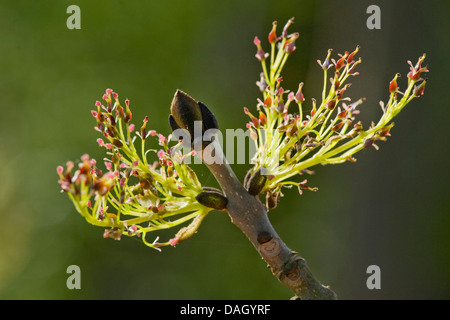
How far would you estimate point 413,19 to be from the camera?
4676 millimetres

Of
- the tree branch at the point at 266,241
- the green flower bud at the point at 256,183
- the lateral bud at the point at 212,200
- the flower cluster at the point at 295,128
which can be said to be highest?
the flower cluster at the point at 295,128

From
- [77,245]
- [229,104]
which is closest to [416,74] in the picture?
[229,104]

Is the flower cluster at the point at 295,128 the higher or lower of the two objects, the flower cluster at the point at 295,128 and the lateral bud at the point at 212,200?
the higher

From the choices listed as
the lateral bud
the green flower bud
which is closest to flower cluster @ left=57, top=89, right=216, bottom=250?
the lateral bud

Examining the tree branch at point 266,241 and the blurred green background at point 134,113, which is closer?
the tree branch at point 266,241

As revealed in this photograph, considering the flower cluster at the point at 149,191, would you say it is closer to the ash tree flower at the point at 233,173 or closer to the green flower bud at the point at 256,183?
the ash tree flower at the point at 233,173

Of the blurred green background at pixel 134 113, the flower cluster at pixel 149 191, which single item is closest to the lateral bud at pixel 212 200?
the flower cluster at pixel 149 191

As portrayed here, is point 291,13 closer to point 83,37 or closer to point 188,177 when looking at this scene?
point 83,37

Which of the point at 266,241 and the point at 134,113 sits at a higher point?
the point at 134,113

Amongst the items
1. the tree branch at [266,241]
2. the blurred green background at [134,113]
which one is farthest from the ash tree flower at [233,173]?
the blurred green background at [134,113]

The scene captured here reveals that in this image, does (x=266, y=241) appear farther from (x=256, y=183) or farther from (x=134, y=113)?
(x=134, y=113)

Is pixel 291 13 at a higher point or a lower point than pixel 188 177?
higher

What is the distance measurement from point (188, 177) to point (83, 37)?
A: 5.37m

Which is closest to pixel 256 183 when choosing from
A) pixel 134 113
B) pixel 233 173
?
pixel 233 173
